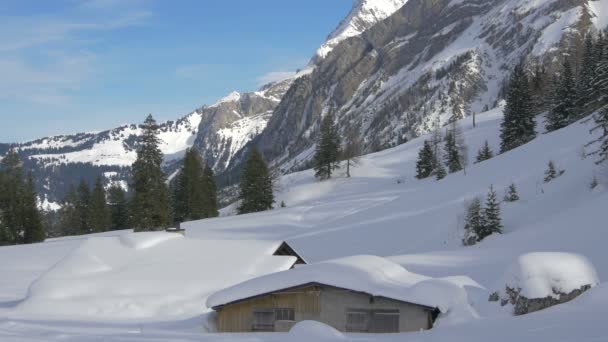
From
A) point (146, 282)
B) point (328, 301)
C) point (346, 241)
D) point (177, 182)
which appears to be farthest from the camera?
point (177, 182)

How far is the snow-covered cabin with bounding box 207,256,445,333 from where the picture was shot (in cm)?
1848

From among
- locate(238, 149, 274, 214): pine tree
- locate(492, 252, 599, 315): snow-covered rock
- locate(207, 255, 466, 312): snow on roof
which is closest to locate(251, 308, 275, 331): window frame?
locate(207, 255, 466, 312): snow on roof

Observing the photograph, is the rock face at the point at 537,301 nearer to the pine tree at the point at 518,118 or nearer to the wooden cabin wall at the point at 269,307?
the wooden cabin wall at the point at 269,307

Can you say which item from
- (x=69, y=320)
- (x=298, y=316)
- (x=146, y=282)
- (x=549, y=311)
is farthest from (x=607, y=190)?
(x=69, y=320)

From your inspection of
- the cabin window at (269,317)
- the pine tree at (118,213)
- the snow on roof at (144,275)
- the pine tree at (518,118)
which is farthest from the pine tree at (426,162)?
the cabin window at (269,317)

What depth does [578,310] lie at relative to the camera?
435 inches

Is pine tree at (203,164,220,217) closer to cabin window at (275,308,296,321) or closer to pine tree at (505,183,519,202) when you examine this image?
pine tree at (505,183,519,202)

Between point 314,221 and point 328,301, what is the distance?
32719mm

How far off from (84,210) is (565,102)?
58.7 meters

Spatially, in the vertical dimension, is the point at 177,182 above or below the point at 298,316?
above

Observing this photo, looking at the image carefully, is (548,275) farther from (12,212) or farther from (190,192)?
(12,212)

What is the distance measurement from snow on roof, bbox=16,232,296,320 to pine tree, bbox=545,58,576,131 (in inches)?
1669

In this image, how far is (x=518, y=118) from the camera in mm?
63906

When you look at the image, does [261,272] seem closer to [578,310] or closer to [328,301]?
[328,301]
